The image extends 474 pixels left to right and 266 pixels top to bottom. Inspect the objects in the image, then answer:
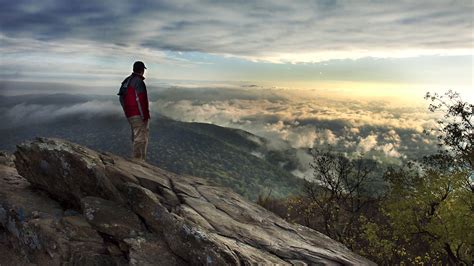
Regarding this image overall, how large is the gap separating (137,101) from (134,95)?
0.32 m

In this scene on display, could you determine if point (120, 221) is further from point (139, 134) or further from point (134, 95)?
point (134, 95)

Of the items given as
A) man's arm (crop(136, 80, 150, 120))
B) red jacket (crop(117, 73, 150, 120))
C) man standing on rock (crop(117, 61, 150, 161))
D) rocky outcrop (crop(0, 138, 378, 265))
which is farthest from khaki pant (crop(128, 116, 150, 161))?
rocky outcrop (crop(0, 138, 378, 265))

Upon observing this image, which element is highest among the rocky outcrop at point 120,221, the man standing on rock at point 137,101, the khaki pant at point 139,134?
the man standing on rock at point 137,101

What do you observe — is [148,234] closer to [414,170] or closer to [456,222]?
[456,222]

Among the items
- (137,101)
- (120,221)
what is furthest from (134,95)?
(120,221)

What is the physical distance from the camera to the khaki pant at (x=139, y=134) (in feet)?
62.1

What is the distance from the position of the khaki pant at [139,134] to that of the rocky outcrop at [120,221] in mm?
2146

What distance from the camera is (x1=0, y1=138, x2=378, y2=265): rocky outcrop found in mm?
12273

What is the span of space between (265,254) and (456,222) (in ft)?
103

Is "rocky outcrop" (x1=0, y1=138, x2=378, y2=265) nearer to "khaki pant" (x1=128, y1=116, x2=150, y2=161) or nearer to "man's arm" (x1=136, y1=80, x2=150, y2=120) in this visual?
"khaki pant" (x1=128, y1=116, x2=150, y2=161)

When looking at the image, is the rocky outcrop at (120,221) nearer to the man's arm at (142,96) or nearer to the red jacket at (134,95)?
the red jacket at (134,95)

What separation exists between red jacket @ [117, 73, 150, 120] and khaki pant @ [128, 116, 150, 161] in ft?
1.70

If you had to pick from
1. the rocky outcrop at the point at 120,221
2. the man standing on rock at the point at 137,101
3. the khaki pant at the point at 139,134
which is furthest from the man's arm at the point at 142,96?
the rocky outcrop at the point at 120,221

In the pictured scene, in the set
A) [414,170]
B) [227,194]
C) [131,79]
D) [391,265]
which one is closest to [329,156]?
[414,170]
